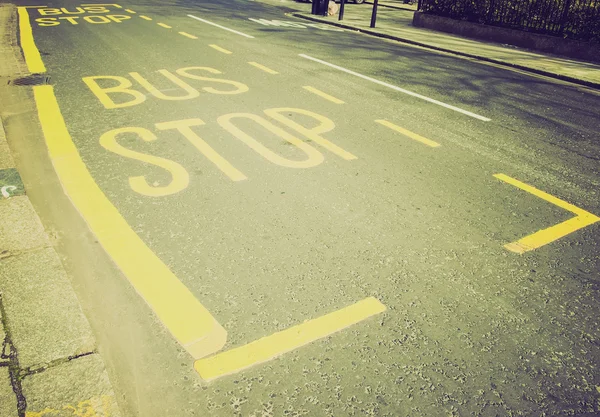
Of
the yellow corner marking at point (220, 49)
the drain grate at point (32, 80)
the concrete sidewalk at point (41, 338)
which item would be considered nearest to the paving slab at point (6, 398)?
the concrete sidewalk at point (41, 338)

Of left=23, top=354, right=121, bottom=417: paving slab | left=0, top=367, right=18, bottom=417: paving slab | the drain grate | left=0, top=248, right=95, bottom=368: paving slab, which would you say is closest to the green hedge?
the drain grate

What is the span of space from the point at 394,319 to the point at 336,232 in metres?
0.93

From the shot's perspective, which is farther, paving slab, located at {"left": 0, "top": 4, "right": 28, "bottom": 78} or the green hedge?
the green hedge

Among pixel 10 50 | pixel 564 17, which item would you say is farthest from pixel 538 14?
pixel 10 50

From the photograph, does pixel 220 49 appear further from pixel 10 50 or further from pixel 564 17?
pixel 564 17

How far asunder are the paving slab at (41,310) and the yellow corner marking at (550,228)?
2880 millimetres

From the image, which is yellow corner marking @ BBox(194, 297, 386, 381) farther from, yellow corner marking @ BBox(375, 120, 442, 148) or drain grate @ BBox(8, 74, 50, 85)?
drain grate @ BBox(8, 74, 50, 85)

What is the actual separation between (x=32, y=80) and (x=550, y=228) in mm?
6758

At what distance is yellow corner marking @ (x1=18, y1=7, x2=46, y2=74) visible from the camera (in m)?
6.79

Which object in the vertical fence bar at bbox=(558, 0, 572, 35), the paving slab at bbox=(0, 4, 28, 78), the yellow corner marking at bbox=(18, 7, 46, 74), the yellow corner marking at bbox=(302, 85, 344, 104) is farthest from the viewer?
the vertical fence bar at bbox=(558, 0, 572, 35)

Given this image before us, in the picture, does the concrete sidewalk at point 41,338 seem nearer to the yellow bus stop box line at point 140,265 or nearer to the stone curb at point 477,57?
the yellow bus stop box line at point 140,265

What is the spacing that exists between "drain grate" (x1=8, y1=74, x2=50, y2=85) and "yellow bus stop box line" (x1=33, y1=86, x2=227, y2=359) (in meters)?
2.47

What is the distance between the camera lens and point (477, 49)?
11.1m

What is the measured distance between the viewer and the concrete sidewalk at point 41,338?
1.83 meters
